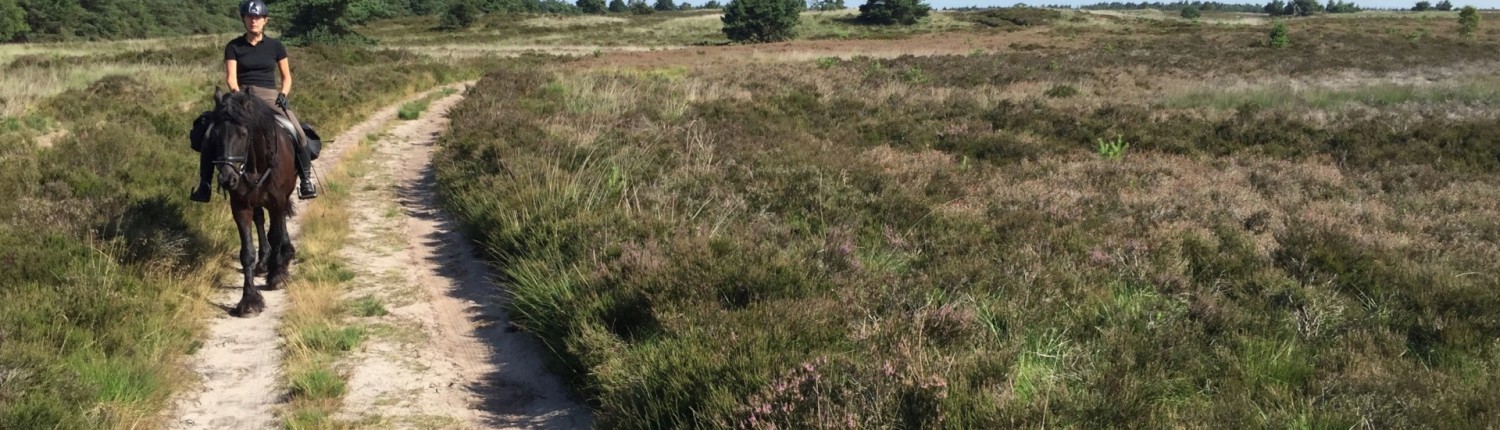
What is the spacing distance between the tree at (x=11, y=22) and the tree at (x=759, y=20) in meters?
64.9

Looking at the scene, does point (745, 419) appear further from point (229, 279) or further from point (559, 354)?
point (229, 279)

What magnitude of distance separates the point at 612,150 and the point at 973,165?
5425 millimetres

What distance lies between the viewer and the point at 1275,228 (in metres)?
7.82

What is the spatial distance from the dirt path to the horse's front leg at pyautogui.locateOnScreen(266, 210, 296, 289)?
1.90 ft

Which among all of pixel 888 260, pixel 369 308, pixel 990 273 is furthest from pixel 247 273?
pixel 990 273

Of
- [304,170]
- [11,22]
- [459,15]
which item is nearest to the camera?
[304,170]

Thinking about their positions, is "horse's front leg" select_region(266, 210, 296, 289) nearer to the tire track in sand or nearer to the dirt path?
the tire track in sand

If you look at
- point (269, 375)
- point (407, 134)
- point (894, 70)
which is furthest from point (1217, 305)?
point (894, 70)

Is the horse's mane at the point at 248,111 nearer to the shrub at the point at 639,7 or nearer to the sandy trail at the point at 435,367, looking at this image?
the sandy trail at the point at 435,367

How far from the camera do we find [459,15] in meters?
84.9

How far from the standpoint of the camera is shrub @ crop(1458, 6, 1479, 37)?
1905 inches

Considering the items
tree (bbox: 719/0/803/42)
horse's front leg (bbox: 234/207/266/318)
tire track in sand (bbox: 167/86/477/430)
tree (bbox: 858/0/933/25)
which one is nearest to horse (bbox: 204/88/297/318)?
horse's front leg (bbox: 234/207/266/318)

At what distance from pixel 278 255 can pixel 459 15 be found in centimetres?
8579

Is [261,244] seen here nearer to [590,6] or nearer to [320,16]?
[320,16]
